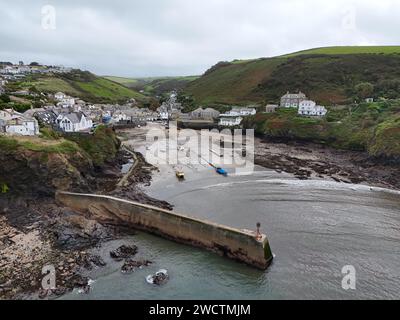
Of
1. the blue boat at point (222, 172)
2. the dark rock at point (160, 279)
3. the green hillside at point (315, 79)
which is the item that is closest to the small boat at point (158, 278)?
the dark rock at point (160, 279)

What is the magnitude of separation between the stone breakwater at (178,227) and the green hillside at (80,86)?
96893 mm

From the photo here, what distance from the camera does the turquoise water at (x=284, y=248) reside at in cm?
1959

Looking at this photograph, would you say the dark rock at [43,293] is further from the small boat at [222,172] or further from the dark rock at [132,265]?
the small boat at [222,172]

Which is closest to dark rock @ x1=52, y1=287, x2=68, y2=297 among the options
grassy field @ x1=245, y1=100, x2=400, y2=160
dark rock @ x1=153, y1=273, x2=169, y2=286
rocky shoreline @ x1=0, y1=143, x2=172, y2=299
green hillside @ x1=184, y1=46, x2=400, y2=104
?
rocky shoreline @ x1=0, y1=143, x2=172, y2=299

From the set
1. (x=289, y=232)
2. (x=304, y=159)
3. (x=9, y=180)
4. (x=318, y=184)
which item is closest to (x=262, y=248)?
(x=289, y=232)

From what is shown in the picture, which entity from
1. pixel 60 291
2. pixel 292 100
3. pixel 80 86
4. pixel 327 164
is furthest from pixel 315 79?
pixel 60 291

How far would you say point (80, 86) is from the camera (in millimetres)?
146000

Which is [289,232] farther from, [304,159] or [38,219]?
[304,159]

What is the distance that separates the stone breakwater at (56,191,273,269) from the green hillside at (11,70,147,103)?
318 feet

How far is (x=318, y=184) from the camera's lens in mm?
40688

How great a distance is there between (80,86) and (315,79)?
99.9 m

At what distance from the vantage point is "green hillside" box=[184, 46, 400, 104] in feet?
334

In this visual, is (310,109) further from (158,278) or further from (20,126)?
→ (158,278)
